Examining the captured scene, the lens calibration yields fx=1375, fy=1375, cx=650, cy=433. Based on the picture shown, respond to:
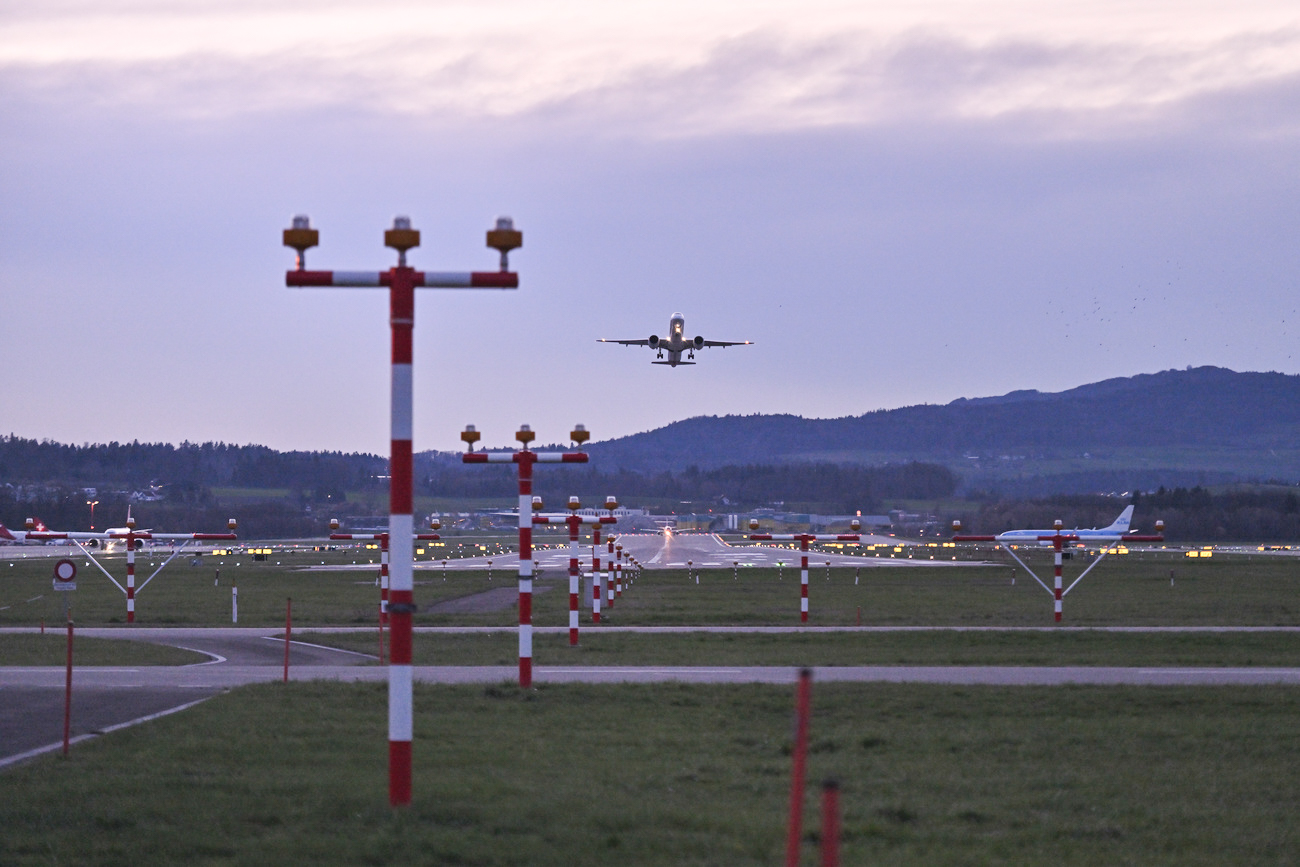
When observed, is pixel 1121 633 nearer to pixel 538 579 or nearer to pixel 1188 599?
pixel 1188 599

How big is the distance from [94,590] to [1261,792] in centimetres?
4747

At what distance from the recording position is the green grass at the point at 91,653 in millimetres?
22156

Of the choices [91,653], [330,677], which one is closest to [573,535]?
[330,677]

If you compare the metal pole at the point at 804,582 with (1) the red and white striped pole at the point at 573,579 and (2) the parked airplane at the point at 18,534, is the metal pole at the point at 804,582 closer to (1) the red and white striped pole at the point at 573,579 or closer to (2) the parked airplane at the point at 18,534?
(1) the red and white striped pole at the point at 573,579

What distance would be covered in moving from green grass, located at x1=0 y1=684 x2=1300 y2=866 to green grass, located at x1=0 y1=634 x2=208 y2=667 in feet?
23.1

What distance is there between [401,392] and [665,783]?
3.82 metres

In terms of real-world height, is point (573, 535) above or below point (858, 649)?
above

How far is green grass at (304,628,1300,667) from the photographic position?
72.9ft

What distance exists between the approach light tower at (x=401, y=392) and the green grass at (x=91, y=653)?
46.8ft

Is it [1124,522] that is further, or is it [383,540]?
[1124,522]

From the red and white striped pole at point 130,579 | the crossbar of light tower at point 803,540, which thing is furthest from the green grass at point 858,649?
the red and white striped pole at point 130,579

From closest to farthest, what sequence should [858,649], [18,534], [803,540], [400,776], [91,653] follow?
[400,776]
[91,653]
[858,649]
[803,540]
[18,534]

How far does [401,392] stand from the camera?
9430 millimetres

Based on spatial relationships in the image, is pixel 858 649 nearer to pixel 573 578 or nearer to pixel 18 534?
pixel 573 578
